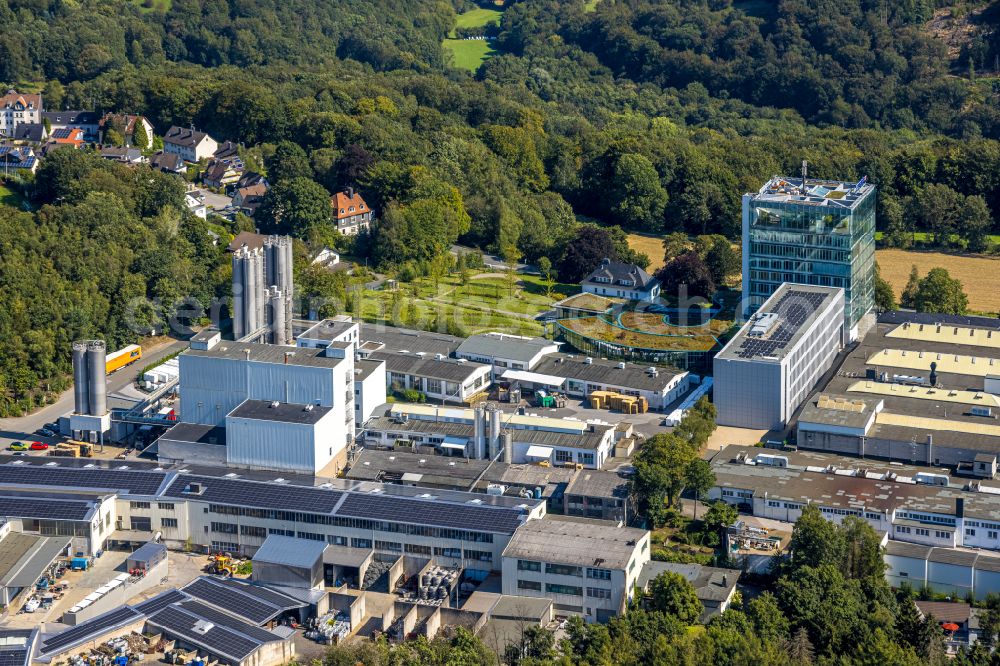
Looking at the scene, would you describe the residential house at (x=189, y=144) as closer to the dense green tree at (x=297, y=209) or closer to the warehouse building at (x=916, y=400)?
the dense green tree at (x=297, y=209)

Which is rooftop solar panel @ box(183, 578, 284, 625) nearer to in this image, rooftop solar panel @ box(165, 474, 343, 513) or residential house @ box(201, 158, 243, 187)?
rooftop solar panel @ box(165, 474, 343, 513)

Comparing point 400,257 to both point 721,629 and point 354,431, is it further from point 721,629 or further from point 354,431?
point 721,629

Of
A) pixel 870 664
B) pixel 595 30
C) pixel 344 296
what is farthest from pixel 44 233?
pixel 595 30

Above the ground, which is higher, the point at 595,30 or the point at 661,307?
the point at 595,30

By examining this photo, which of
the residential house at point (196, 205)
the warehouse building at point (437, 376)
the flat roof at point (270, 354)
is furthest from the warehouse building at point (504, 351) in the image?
the residential house at point (196, 205)

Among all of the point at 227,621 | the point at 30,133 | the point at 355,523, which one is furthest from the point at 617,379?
the point at 30,133

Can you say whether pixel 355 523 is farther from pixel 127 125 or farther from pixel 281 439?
pixel 127 125

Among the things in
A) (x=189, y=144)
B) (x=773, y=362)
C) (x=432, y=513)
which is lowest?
(x=432, y=513)
